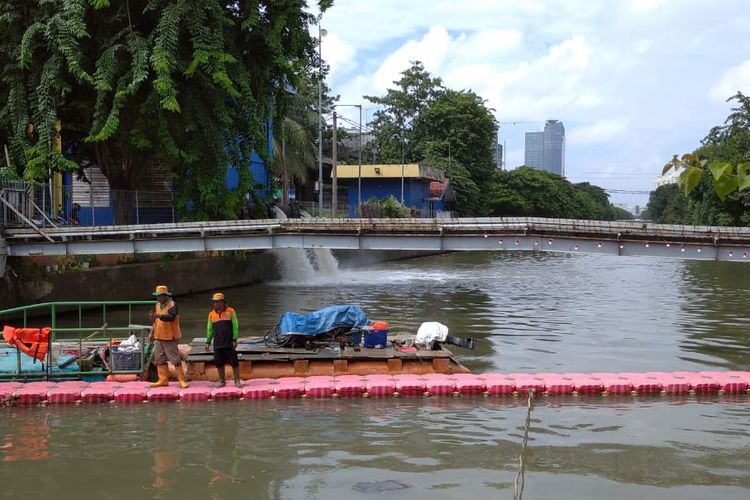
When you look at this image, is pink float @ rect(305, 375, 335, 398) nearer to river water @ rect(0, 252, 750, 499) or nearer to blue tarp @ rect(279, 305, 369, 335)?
river water @ rect(0, 252, 750, 499)

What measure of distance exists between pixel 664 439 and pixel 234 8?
2289 cm

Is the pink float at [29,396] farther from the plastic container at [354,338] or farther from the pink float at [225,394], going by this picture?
the plastic container at [354,338]

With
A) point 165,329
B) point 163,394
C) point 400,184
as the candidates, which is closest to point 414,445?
point 163,394

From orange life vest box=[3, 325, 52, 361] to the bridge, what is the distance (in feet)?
35.5

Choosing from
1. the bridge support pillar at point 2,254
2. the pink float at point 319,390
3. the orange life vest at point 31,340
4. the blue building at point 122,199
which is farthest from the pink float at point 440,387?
the blue building at point 122,199

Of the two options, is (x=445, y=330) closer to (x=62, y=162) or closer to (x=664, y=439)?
(x=664, y=439)

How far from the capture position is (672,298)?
104 ft

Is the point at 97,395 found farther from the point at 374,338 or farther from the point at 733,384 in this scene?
the point at 733,384

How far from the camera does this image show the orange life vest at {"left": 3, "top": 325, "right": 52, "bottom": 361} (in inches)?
513

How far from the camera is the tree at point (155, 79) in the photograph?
2409 cm

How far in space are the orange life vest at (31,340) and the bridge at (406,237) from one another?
1081 centimetres

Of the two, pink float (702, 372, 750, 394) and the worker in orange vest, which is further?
pink float (702, 372, 750, 394)

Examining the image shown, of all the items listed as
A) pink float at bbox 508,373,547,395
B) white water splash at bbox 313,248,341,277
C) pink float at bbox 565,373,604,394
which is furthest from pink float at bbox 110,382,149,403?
white water splash at bbox 313,248,341,277

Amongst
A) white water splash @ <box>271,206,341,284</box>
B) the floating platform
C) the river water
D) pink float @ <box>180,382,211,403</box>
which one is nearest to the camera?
the river water
